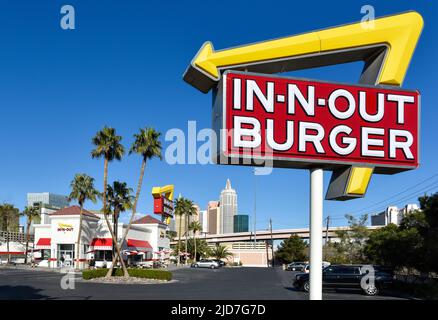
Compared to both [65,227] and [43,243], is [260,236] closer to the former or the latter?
[43,243]

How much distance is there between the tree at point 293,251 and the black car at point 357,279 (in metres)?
61.6

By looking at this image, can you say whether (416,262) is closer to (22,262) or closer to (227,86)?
(227,86)

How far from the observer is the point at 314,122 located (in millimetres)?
7645

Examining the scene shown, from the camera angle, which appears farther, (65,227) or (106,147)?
(65,227)

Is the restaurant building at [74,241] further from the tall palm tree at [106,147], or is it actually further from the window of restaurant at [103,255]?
the tall palm tree at [106,147]

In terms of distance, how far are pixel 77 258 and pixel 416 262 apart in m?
39.2

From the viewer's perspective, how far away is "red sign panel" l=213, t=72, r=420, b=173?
7445 mm

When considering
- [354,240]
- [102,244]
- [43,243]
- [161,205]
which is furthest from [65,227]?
[354,240]

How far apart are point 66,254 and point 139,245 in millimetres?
11284

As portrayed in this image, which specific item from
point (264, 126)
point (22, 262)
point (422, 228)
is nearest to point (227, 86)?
point (264, 126)

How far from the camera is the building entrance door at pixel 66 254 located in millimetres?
58531

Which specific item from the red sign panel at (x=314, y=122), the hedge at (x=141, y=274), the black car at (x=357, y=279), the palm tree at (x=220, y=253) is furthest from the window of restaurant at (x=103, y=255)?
the red sign panel at (x=314, y=122)

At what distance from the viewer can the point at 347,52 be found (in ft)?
26.6

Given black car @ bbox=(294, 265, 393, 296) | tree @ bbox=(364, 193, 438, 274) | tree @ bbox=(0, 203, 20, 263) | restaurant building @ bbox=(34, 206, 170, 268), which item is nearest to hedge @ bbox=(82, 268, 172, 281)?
black car @ bbox=(294, 265, 393, 296)
